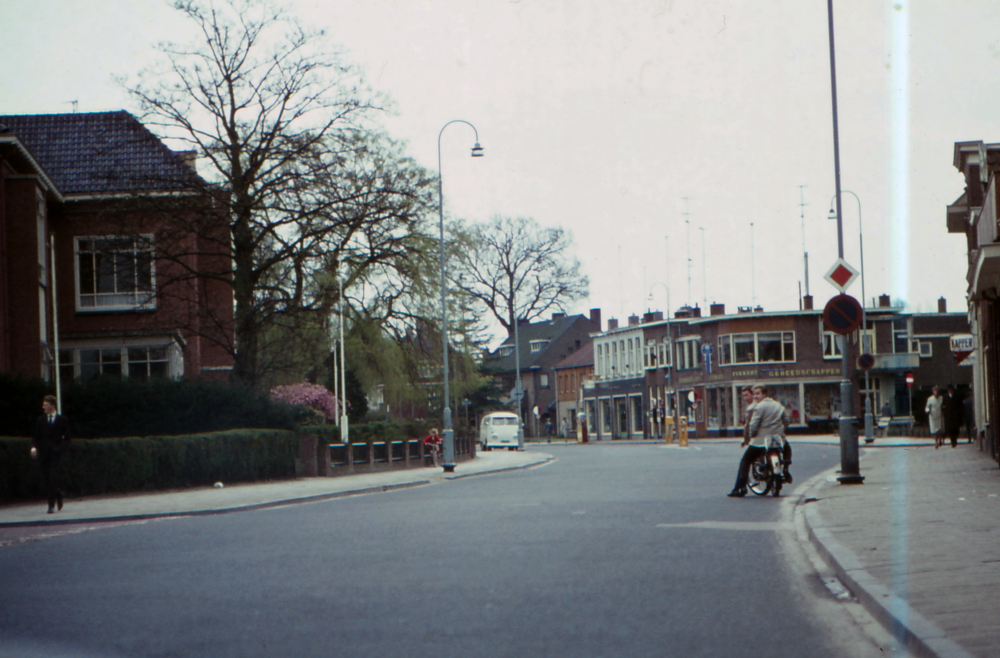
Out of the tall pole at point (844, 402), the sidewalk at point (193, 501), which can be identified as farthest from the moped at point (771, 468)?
the sidewalk at point (193, 501)

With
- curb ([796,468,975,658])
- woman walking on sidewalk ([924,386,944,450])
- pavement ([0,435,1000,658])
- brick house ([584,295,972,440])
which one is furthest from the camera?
brick house ([584,295,972,440])

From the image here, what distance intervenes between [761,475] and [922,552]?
9233mm

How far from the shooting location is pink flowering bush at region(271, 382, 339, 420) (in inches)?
1755

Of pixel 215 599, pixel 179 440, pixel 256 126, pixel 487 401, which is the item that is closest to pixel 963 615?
pixel 215 599

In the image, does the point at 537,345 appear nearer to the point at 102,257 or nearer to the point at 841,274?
the point at 102,257

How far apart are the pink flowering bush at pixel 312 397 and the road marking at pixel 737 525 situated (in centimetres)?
3063

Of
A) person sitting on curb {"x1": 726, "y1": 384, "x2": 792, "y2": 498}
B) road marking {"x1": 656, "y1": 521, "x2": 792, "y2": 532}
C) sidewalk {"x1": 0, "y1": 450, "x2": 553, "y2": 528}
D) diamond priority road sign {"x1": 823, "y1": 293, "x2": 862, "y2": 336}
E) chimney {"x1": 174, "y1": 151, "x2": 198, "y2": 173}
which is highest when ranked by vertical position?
chimney {"x1": 174, "y1": 151, "x2": 198, "y2": 173}

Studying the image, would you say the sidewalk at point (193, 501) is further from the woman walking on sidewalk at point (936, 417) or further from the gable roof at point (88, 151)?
the woman walking on sidewalk at point (936, 417)

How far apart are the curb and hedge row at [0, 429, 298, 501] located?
15.9 metres

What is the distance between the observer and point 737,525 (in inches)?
552

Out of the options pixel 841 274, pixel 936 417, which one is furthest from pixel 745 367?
pixel 841 274

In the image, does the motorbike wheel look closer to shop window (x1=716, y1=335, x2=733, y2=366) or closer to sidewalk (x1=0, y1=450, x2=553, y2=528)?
sidewalk (x1=0, y1=450, x2=553, y2=528)

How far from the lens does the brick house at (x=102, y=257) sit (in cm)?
3192

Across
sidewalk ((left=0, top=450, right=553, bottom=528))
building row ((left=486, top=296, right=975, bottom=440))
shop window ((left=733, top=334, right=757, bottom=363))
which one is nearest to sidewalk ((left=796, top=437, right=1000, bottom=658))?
sidewalk ((left=0, top=450, right=553, bottom=528))
